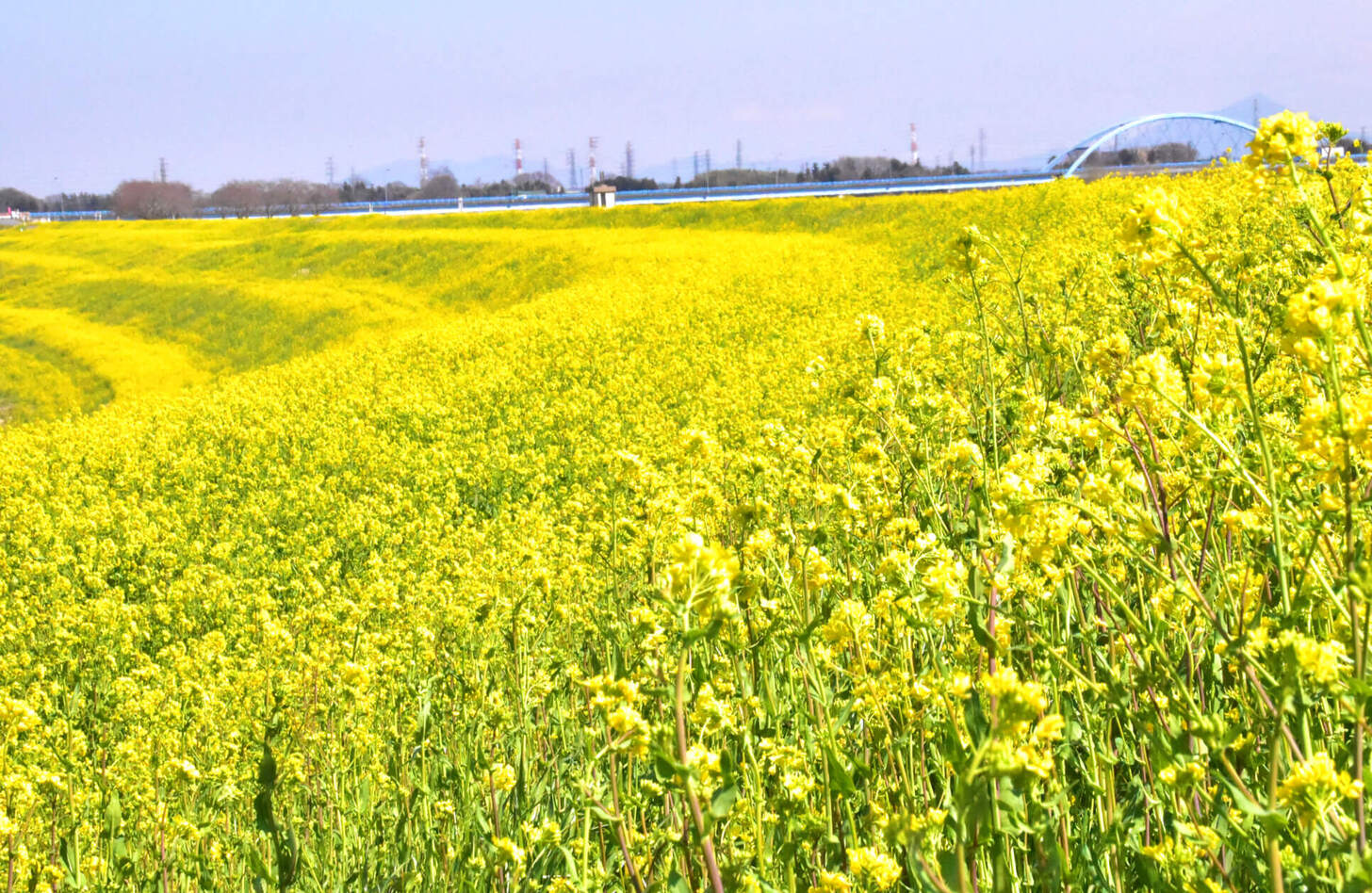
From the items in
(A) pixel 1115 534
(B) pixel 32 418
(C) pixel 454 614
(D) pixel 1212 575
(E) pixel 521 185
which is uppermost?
(E) pixel 521 185

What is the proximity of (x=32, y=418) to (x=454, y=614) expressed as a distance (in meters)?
22.7

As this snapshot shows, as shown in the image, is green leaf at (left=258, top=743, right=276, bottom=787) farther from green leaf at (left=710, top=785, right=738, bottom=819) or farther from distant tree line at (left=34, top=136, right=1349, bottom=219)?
distant tree line at (left=34, top=136, right=1349, bottom=219)

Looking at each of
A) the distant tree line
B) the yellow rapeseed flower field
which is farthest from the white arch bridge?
the yellow rapeseed flower field

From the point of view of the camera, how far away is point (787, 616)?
2.76 metres

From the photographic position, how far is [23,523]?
1099cm

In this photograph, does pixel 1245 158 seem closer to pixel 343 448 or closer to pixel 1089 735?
pixel 1089 735

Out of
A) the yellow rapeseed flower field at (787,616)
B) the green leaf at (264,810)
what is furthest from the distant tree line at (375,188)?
the green leaf at (264,810)

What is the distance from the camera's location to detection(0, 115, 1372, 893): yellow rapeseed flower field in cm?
154

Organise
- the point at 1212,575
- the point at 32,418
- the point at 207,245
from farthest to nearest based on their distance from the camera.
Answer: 1. the point at 207,245
2. the point at 32,418
3. the point at 1212,575

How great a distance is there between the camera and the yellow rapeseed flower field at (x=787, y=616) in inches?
60.8

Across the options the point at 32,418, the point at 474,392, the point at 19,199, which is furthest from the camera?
the point at 19,199

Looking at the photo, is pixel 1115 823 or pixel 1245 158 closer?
pixel 1245 158

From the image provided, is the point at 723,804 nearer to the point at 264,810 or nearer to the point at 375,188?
the point at 264,810

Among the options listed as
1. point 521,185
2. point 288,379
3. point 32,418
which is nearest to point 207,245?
point 32,418
